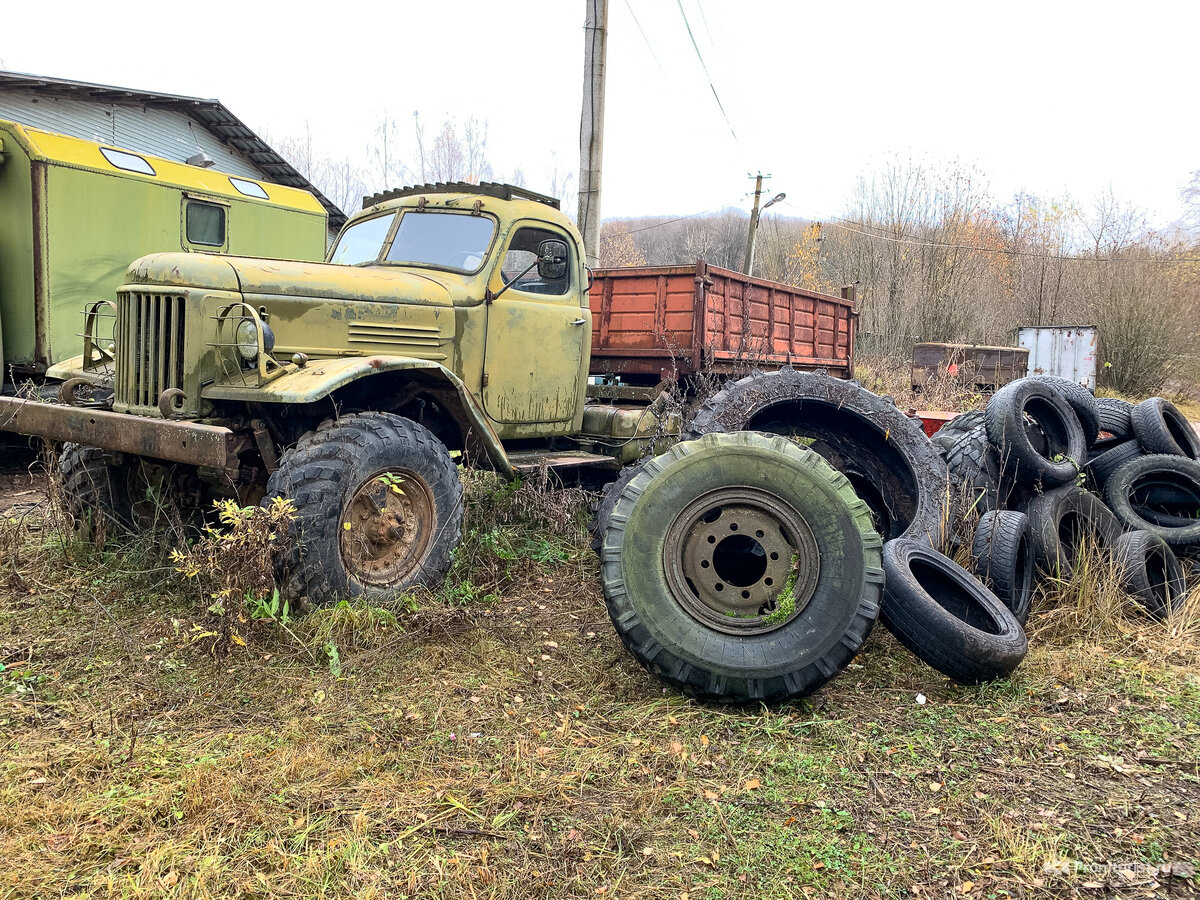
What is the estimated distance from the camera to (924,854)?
2.27 m

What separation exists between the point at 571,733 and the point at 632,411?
359cm

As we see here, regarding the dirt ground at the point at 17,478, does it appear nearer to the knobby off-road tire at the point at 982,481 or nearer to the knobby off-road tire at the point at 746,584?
the knobby off-road tire at the point at 746,584

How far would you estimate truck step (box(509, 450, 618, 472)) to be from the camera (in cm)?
536

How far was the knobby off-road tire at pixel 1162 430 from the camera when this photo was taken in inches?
201

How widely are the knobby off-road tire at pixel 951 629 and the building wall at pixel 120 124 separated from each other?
12.7 meters

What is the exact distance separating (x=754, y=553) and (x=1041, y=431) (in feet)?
9.45

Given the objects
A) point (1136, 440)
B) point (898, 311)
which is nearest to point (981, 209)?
point (898, 311)

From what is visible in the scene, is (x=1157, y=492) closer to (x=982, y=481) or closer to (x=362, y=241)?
(x=982, y=481)

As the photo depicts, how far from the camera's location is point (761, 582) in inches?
128

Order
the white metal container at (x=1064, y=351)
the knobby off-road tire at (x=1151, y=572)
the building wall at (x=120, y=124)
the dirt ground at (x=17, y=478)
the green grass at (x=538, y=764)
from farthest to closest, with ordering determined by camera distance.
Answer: the white metal container at (x=1064, y=351), the building wall at (x=120, y=124), the dirt ground at (x=17, y=478), the knobby off-road tire at (x=1151, y=572), the green grass at (x=538, y=764)

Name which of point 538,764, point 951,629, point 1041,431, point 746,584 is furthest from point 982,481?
point 538,764

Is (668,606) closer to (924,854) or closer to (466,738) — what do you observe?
(466,738)

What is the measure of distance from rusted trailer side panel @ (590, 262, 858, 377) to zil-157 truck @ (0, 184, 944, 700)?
2 centimetres

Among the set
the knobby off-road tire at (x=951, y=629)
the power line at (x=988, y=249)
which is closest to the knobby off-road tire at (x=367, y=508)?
the knobby off-road tire at (x=951, y=629)
